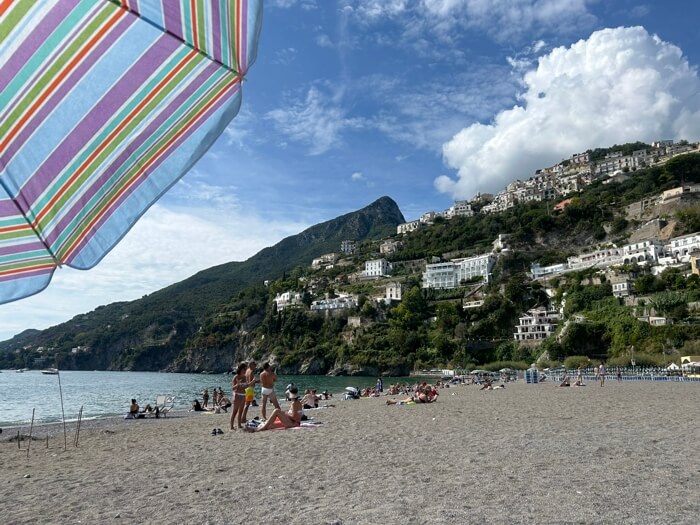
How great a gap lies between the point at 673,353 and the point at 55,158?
192 feet

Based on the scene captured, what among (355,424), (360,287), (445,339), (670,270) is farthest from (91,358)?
(355,424)

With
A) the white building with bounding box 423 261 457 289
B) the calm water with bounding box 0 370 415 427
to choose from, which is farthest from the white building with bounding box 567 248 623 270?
the calm water with bounding box 0 370 415 427

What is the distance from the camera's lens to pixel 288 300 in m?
116

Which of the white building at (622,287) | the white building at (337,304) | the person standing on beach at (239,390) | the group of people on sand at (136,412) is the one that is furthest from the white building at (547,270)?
the person standing on beach at (239,390)

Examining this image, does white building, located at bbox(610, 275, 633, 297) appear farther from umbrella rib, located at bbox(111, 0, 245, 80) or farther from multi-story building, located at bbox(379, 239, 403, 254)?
multi-story building, located at bbox(379, 239, 403, 254)

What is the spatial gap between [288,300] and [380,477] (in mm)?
111735

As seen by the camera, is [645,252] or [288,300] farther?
[288,300]

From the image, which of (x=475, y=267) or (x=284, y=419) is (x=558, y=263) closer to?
(x=475, y=267)

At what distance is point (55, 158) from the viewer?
276cm

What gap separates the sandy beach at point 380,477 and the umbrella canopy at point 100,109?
2.90 meters

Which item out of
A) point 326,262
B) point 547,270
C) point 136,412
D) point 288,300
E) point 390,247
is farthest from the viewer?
point 326,262

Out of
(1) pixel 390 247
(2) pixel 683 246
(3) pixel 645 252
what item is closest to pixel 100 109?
(2) pixel 683 246

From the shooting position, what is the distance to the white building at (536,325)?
68.5 meters

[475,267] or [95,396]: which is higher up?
[475,267]
